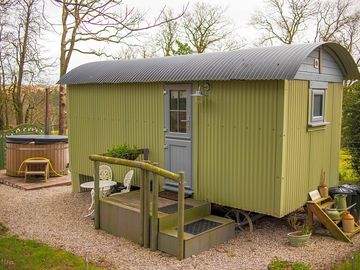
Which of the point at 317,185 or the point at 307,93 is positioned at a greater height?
the point at 307,93

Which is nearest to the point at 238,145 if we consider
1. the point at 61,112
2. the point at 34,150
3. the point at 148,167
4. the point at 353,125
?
the point at 148,167

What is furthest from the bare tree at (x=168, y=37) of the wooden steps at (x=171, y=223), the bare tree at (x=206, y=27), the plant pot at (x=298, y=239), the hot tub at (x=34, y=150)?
the plant pot at (x=298, y=239)

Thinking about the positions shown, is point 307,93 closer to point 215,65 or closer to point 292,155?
Answer: point 292,155

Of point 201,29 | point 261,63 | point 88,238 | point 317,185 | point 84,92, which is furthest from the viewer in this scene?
point 201,29

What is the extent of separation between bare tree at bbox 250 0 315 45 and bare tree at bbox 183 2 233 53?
2.18 metres

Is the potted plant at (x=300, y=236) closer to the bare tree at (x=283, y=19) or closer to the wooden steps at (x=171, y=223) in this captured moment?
the wooden steps at (x=171, y=223)

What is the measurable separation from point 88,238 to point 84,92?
3821 millimetres

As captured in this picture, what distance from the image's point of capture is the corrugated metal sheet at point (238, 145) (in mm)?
5965

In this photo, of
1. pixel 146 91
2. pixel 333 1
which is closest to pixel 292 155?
pixel 146 91

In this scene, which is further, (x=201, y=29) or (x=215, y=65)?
(x=201, y=29)

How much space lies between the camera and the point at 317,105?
7.07 metres

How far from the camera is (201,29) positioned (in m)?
22.4

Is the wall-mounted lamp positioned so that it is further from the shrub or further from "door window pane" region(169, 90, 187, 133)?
the shrub

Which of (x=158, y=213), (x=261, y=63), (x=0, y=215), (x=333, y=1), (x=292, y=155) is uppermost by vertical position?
(x=333, y=1)
